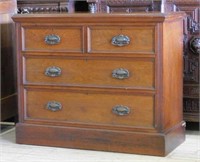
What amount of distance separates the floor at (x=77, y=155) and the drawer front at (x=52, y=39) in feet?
1.85

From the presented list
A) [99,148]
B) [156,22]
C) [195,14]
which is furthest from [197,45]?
[99,148]

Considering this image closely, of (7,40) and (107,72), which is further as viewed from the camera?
(7,40)

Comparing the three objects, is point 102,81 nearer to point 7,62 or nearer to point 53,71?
point 53,71

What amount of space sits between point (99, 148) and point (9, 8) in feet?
3.86

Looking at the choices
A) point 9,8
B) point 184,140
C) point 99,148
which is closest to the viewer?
point 99,148

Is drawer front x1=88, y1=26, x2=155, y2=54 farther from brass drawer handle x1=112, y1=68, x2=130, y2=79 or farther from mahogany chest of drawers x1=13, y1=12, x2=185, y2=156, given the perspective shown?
brass drawer handle x1=112, y1=68, x2=130, y2=79

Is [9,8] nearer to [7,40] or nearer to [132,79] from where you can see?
[7,40]

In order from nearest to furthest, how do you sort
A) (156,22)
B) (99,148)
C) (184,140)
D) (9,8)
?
(156,22) < (99,148) < (184,140) < (9,8)

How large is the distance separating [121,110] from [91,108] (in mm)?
178

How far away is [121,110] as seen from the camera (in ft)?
9.30

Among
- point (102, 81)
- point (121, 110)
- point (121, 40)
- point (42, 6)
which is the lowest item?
point (121, 110)

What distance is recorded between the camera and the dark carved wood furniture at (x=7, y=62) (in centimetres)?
342

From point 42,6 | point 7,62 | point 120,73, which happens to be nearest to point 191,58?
point 120,73

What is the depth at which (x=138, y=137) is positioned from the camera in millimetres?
2818
